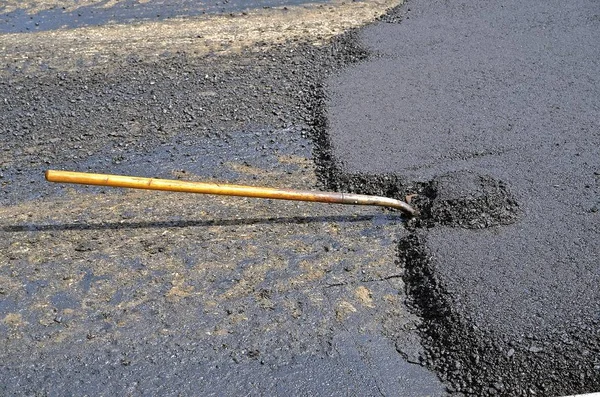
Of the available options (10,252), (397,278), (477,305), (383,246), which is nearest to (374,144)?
(383,246)

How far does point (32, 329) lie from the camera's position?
138 inches

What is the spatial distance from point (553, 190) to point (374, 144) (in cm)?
124

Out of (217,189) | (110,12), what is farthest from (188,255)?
(110,12)

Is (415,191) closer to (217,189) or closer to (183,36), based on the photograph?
(217,189)

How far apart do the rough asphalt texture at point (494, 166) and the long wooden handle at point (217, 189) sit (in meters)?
0.32

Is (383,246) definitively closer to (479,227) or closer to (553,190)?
(479,227)

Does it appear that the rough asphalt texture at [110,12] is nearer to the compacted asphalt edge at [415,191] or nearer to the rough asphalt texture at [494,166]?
the compacted asphalt edge at [415,191]

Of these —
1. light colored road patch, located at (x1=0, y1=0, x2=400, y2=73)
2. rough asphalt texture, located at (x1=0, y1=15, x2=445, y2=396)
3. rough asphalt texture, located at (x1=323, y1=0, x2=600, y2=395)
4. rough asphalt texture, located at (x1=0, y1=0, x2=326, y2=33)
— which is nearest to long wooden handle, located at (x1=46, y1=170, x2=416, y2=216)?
rough asphalt texture, located at (x1=0, y1=15, x2=445, y2=396)

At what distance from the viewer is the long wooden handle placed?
364cm

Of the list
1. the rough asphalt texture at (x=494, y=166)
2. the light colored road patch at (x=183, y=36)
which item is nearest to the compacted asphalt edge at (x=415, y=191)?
the rough asphalt texture at (x=494, y=166)

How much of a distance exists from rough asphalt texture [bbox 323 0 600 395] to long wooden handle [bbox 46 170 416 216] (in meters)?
0.32

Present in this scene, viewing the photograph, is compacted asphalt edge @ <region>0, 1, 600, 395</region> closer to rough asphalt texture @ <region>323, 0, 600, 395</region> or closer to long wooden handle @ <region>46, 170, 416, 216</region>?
rough asphalt texture @ <region>323, 0, 600, 395</region>

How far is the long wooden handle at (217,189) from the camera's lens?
11.9 ft

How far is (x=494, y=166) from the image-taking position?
4.30 meters
